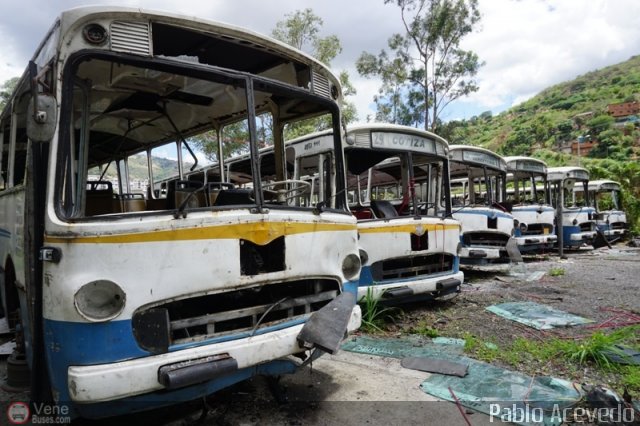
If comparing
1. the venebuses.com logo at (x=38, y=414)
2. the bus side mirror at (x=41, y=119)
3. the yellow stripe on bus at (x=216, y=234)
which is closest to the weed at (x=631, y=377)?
the yellow stripe on bus at (x=216, y=234)

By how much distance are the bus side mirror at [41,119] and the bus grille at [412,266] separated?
3970 millimetres

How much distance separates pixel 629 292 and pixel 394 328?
4.24m

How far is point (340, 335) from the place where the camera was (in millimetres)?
2896

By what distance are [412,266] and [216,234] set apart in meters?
3.78

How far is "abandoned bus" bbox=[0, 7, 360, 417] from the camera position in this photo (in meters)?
2.31

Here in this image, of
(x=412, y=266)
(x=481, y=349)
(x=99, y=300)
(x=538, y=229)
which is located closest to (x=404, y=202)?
(x=412, y=266)

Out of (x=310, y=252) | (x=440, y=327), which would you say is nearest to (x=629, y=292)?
(x=440, y=327)

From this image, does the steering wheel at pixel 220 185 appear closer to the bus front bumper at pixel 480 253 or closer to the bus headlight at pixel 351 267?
the bus headlight at pixel 351 267

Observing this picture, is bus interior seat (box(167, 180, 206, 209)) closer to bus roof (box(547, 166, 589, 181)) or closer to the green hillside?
bus roof (box(547, 166, 589, 181))

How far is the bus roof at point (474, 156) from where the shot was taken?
840cm

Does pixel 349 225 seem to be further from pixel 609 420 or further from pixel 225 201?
pixel 609 420

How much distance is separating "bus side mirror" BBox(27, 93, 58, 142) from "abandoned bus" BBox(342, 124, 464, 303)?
3.60 metres

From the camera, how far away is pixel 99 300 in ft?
7.68

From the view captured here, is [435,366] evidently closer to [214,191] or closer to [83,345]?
[214,191]
